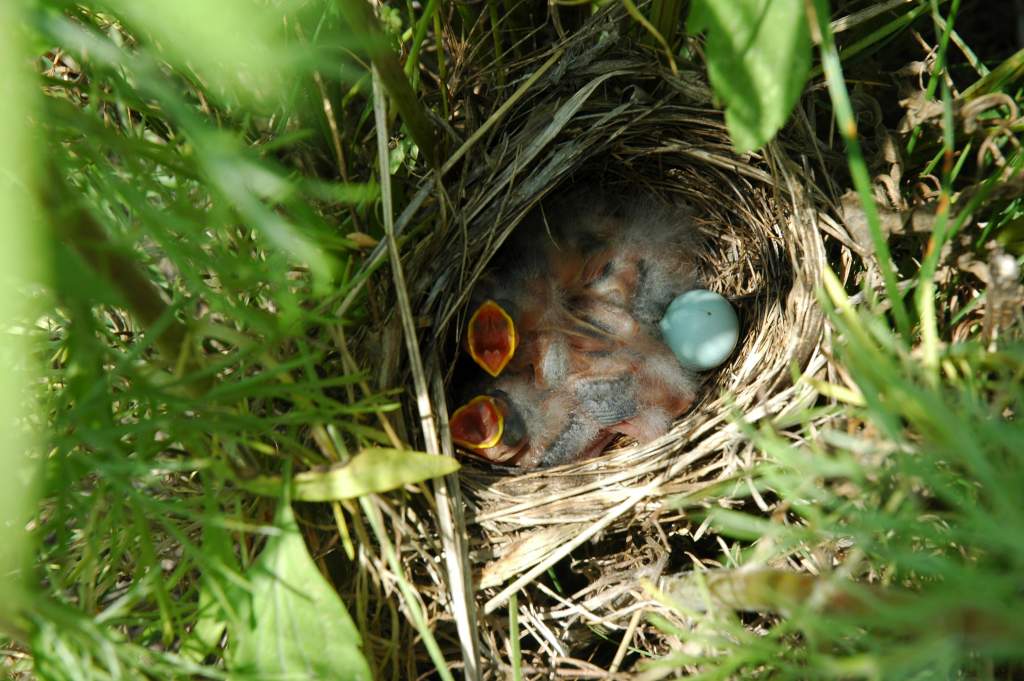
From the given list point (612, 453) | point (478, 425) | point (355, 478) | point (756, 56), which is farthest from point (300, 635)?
point (756, 56)

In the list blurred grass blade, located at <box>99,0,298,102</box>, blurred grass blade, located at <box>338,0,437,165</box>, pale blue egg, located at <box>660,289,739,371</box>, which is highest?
blurred grass blade, located at <box>338,0,437,165</box>

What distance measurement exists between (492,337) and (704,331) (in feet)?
1.31

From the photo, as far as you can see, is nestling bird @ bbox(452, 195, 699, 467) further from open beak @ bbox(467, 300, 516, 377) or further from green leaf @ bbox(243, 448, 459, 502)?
green leaf @ bbox(243, 448, 459, 502)

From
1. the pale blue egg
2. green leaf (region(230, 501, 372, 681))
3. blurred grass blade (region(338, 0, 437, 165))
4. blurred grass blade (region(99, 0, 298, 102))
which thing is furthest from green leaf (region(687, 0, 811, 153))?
green leaf (region(230, 501, 372, 681))

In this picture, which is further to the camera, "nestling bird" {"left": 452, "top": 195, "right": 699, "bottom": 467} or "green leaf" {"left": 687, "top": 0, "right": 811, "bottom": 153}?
"nestling bird" {"left": 452, "top": 195, "right": 699, "bottom": 467}

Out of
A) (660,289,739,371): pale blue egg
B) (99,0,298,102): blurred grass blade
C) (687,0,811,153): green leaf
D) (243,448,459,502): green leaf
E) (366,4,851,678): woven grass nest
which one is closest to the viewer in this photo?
(99,0,298,102): blurred grass blade

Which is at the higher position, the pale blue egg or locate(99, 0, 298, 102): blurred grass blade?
locate(99, 0, 298, 102): blurred grass blade

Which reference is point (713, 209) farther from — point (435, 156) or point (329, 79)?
point (329, 79)

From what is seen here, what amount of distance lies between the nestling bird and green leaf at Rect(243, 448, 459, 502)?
20.4 inches

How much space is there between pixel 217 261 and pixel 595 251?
917 mm

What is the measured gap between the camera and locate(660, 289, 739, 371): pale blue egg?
143 cm

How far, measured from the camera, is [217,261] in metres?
0.93

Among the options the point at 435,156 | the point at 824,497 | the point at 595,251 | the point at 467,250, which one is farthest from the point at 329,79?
the point at 824,497

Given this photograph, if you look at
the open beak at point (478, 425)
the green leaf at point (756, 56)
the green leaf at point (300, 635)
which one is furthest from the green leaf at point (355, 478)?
the green leaf at point (756, 56)
